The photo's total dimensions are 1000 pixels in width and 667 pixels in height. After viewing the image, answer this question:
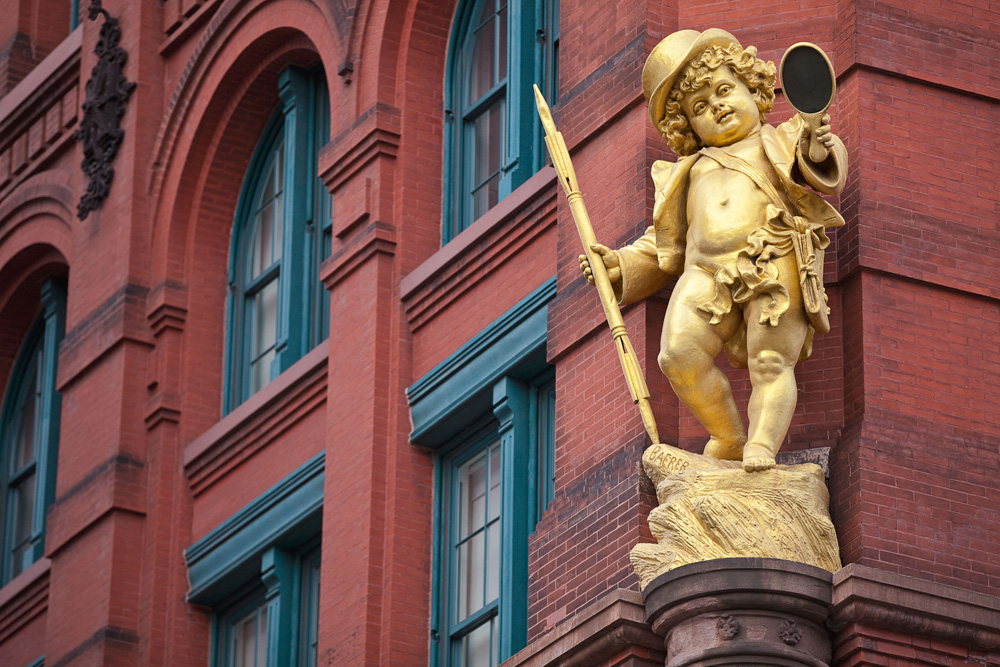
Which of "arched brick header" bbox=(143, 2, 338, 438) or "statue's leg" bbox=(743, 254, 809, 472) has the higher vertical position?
"arched brick header" bbox=(143, 2, 338, 438)

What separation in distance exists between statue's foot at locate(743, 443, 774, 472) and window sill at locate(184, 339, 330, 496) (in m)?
6.68

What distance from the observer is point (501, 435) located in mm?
18047

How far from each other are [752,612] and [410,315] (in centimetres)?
647

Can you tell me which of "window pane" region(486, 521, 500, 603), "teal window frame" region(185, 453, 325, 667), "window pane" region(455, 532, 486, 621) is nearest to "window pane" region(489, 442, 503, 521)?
"window pane" region(486, 521, 500, 603)

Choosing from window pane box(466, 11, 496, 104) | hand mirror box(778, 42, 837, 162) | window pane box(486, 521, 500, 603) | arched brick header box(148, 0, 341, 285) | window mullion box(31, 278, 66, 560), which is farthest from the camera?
window mullion box(31, 278, 66, 560)

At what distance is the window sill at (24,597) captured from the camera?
77.8 feet

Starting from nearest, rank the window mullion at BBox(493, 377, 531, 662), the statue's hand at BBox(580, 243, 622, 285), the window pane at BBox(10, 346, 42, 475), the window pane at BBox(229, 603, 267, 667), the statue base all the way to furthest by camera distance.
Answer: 1. the statue base
2. the statue's hand at BBox(580, 243, 622, 285)
3. the window mullion at BBox(493, 377, 531, 662)
4. the window pane at BBox(229, 603, 267, 667)
5. the window pane at BBox(10, 346, 42, 475)

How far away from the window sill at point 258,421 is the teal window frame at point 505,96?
5.49 feet

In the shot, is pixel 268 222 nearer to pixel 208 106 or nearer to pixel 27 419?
pixel 208 106

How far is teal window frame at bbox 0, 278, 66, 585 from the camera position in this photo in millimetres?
25062

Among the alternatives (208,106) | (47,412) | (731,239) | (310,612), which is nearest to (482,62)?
(208,106)

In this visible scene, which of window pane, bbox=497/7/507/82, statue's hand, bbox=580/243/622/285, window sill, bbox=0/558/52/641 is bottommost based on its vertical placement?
statue's hand, bbox=580/243/622/285

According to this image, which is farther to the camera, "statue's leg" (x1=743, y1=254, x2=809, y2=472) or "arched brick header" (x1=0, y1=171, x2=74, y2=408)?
"arched brick header" (x1=0, y1=171, x2=74, y2=408)

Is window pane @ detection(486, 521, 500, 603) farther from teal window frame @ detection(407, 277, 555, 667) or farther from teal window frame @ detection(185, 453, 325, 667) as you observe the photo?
teal window frame @ detection(185, 453, 325, 667)
